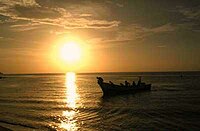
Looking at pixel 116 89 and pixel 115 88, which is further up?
pixel 115 88

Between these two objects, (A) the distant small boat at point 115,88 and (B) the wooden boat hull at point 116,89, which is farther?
(B) the wooden boat hull at point 116,89

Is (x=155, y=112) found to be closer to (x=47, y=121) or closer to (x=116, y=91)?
(x=47, y=121)

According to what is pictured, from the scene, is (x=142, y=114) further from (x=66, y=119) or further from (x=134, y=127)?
(x=66, y=119)

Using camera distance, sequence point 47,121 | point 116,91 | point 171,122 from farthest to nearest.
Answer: point 116,91, point 47,121, point 171,122

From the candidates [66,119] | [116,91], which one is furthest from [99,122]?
[116,91]

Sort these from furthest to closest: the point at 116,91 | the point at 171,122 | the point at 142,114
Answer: the point at 116,91
the point at 142,114
the point at 171,122

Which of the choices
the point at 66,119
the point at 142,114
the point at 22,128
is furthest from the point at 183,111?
the point at 22,128

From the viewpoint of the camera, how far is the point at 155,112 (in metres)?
30.1

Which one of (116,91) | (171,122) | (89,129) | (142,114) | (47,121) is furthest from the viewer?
(116,91)

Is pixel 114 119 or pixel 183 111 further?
pixel 183 111

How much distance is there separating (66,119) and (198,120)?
1272 centimetres

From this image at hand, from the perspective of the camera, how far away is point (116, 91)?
173 ft

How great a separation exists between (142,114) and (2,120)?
14629 millimetres

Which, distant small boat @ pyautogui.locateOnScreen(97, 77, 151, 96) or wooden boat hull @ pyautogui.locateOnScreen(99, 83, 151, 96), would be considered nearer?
distant small boat @ pyautogui.locateOnScreen(97, 77, 151, 96)
